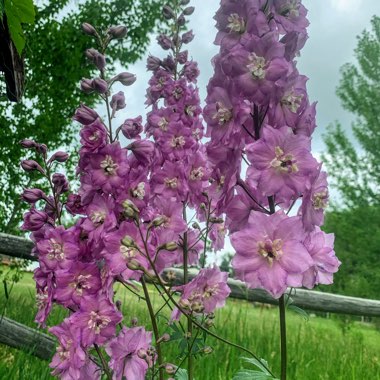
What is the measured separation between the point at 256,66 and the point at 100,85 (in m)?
0.51

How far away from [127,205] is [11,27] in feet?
2.64

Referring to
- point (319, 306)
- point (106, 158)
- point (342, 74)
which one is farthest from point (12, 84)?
point (342, 74)

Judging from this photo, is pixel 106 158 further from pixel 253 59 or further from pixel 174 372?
pixel 174 372

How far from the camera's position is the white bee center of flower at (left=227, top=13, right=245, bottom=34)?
4.69 feet

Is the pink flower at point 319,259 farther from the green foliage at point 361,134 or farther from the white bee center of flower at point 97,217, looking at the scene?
the green foliage at point 361,134

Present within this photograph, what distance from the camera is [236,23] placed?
1429 millimetres

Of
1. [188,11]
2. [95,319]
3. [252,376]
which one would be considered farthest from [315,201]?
[188,11]

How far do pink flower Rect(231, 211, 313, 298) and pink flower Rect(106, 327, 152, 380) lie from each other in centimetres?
44

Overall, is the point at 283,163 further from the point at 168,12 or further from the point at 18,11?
the point at 168,12

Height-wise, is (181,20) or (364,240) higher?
(364,240)

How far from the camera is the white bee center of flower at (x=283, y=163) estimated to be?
1.31m

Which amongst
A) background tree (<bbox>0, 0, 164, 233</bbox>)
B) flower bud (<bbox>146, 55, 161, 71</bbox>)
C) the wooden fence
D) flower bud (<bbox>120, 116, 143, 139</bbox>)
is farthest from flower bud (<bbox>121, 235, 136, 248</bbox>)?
background tree (<bbox>0, 0, 164, 233</bbox>)

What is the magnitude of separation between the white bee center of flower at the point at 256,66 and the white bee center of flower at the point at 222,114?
0.33 ft

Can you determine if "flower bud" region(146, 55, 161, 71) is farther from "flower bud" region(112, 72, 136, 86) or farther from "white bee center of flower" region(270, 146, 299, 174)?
"white bee center of flower" region(270, 146, 299, 174)
